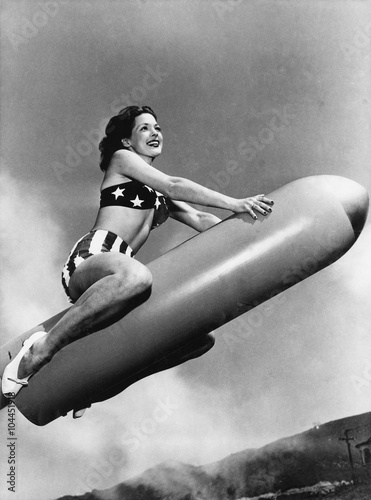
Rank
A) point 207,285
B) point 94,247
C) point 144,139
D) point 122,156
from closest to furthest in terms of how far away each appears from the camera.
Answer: point 207,285 < point 94,247 < point 122,156 < point 144,139

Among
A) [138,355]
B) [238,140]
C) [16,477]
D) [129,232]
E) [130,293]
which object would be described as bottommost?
[16,477]

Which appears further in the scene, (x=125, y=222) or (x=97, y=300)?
(x=125, y=222)

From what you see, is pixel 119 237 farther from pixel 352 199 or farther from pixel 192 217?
pixel 352 199

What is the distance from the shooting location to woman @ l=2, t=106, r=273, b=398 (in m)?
2.08

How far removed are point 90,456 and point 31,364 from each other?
36.8 inches

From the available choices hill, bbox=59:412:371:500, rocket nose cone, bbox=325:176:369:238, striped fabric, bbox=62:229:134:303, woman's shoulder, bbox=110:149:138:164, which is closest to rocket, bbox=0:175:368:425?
rocket nose cone, bbox=325:176:369:238

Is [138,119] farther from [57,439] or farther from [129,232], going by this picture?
[57,439]

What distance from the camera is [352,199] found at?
217 cm

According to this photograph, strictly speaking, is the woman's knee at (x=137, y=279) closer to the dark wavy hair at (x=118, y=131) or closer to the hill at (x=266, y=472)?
the dark wavy hair at (x=118, y=131)

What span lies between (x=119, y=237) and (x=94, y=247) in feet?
0.33

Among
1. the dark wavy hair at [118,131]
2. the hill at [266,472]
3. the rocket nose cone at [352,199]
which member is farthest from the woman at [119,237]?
the hill at [266,472]

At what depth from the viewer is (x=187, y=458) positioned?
2.96 metres

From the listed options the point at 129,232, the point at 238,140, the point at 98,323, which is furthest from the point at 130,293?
the point at 238,140

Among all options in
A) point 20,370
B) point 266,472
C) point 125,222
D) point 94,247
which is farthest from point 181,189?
point 266,472
